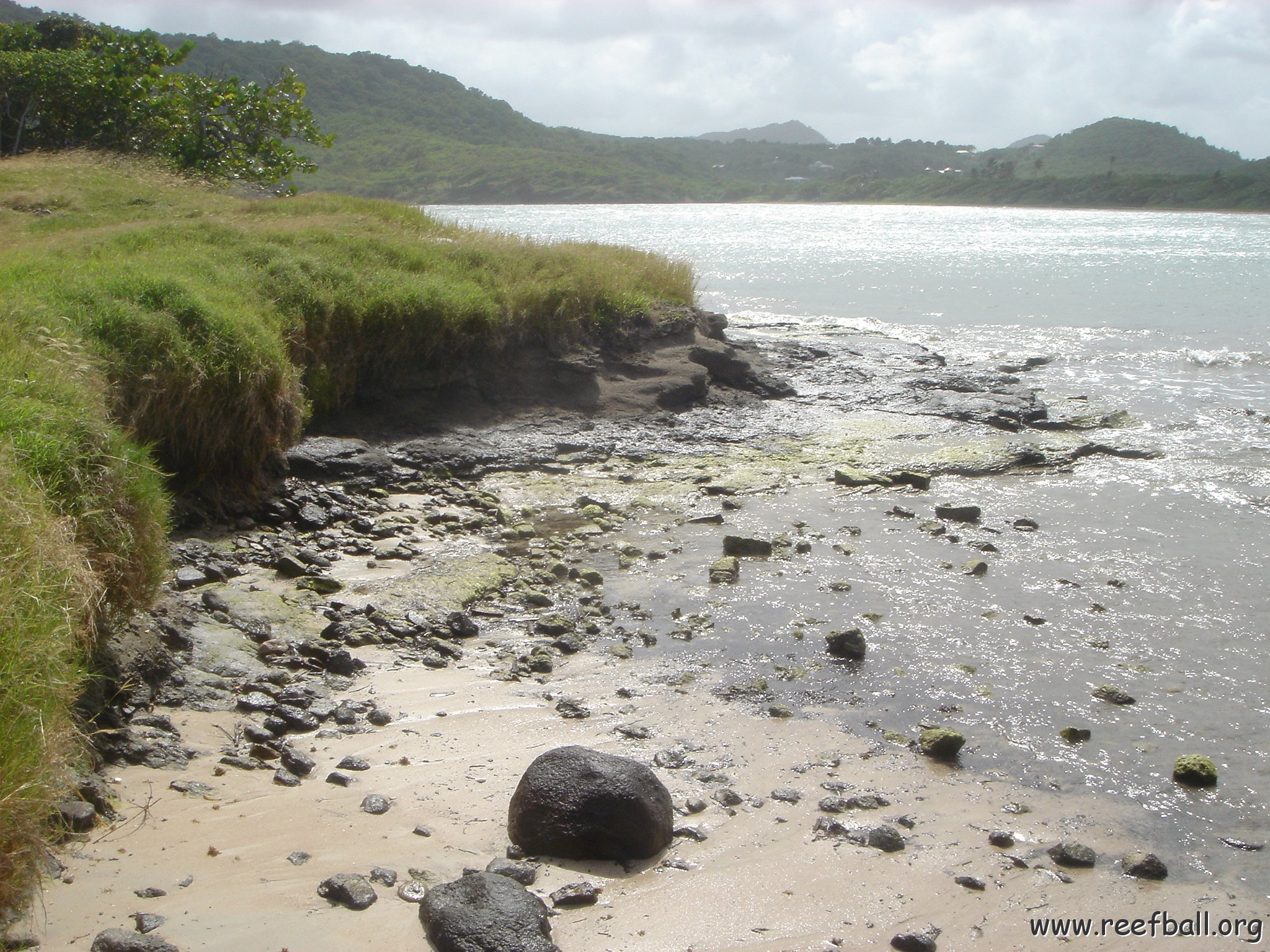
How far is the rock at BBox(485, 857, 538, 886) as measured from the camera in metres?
3.99

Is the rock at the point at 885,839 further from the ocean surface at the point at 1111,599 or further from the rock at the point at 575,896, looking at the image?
the rock at the point at 575,896

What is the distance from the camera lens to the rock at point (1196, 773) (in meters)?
5.09

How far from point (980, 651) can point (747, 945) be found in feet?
11.5

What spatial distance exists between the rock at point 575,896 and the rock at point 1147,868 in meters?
2.29

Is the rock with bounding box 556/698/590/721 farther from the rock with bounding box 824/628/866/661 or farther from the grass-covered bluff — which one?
the grass-covered bluff

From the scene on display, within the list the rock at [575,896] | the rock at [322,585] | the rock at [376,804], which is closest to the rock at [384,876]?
the rock at [376,804]

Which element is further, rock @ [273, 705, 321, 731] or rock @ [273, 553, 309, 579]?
rock @ [273, 553, 309, 579]

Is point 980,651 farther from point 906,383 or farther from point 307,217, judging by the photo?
point 307,217

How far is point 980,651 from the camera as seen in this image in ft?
21.9

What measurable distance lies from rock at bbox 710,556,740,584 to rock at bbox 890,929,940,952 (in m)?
4.05

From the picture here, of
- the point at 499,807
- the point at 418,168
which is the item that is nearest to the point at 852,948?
the point at 499,807

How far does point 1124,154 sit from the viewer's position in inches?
5049

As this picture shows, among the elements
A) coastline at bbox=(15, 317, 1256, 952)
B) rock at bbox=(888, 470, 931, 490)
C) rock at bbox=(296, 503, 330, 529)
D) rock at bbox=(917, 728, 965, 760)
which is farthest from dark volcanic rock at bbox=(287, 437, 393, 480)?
rock at bbox=(917, 728, 965, 760)

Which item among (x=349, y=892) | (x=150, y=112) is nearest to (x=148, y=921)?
(x=349, y=892)
